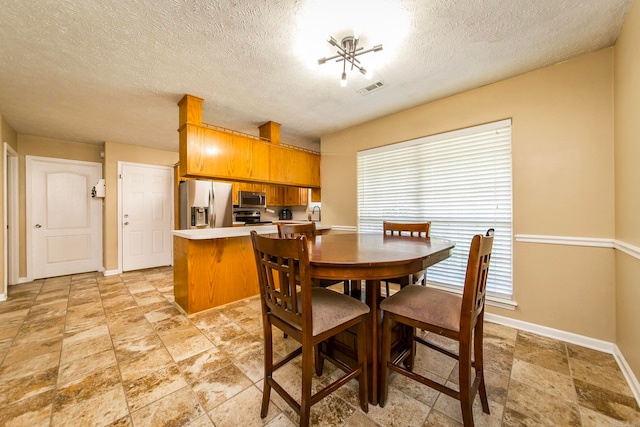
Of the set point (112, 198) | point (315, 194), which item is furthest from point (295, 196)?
point (112, 198)

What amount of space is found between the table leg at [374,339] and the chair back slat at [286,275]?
17.7 inches

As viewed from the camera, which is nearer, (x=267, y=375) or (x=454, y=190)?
(x=267, y=375)

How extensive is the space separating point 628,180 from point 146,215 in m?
6.33

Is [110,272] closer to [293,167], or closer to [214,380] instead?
[293,167]

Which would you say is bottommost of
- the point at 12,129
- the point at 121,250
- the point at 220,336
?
the point at 220,336

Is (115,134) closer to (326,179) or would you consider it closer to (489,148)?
(326,179)

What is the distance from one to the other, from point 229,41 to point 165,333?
256 cm

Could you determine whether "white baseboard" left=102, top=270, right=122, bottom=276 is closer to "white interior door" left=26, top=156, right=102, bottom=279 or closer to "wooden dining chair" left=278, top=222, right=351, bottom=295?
"white interior door" left=26, top=156, right=102, bottom=279

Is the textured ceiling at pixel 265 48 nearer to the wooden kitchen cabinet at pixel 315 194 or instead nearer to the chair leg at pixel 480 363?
the wooden kitchen cabinet at pixel 315 194

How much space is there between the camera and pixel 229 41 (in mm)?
1858

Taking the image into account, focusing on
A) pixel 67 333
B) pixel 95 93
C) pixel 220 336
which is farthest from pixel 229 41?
pixel 67 333

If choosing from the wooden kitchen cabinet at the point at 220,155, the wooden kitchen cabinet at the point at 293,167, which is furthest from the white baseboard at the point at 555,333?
the wooden kitchen cabinet at the point at 220,155

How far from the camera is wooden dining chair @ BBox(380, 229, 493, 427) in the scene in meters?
1.14

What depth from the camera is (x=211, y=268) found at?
2795 millimetres
